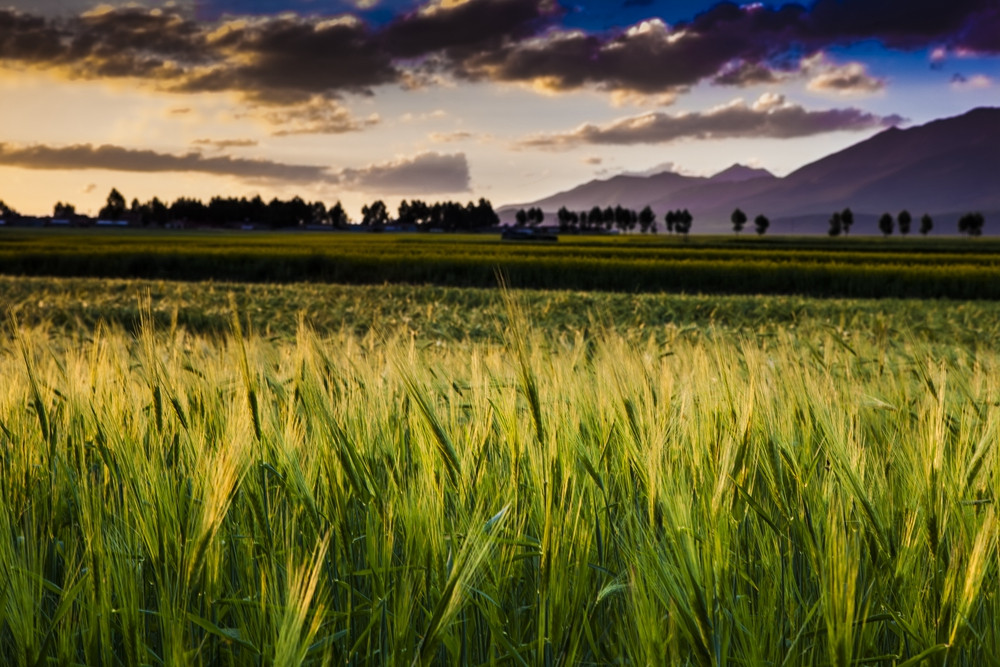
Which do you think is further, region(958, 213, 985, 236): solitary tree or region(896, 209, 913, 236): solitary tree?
region(896, 209, 913, 236): solitary tree

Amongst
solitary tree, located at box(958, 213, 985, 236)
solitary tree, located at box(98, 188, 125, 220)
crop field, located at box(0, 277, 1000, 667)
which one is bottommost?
crop field, located at box(0, 277, 1000, 667)

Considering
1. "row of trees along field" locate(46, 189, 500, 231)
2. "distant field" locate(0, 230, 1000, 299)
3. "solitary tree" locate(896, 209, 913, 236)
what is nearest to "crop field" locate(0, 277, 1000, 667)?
"distant field" locate(0, 230, 1000, 299)

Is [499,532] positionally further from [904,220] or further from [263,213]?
[904,220]

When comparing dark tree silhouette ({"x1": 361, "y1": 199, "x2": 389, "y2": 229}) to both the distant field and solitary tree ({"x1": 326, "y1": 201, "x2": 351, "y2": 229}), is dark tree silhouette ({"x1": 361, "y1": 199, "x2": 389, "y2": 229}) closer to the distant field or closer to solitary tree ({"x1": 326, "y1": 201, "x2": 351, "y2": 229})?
solitary tree ({"x1": 326, "y1": 201, "x2": 351, "y2": 229})

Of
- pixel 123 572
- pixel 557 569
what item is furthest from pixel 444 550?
pixel 123 572

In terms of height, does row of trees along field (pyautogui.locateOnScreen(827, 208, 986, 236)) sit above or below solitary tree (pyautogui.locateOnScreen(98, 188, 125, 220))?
below

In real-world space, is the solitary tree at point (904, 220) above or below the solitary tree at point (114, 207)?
below

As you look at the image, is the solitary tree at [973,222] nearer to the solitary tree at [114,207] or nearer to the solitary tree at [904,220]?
the solitary tree at [904,220]

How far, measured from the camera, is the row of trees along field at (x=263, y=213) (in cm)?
16062

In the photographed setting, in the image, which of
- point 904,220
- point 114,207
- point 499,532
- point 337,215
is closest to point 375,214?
point 337,215

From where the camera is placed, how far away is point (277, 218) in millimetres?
157125

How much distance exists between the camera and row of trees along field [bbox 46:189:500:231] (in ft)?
527

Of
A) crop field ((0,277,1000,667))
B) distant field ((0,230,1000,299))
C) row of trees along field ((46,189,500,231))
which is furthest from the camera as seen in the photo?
→ row of trees along field ((46,189,500,231))

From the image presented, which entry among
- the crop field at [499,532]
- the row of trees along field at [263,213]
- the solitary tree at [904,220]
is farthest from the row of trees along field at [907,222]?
the crop field at [499,532]
